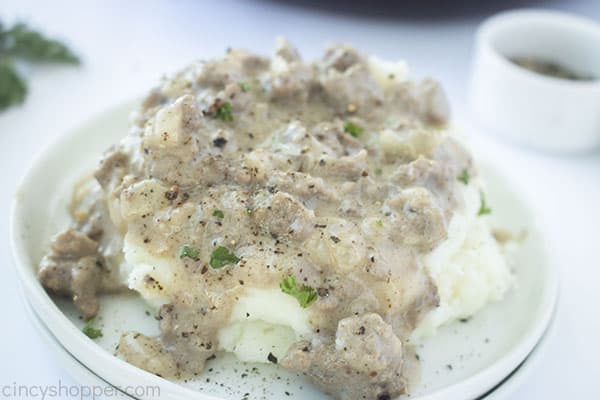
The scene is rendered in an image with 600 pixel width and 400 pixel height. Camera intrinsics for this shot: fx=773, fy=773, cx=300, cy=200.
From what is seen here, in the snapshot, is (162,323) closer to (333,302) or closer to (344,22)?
(333,302)

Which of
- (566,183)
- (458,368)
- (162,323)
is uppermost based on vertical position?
(162,323)

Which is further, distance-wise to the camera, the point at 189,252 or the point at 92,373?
the point at 189,252

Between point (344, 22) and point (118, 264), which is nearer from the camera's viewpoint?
point (118, 264)

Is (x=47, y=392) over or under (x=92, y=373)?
under

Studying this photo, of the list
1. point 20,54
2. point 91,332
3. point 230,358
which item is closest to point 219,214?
point 230,358

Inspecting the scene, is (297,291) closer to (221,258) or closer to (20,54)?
(221,258)

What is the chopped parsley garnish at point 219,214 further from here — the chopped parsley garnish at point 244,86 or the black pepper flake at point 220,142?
the chopped parsley garnish at point 244,86

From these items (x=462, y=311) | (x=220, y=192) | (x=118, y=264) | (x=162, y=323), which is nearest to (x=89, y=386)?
(x=162, y=323)
